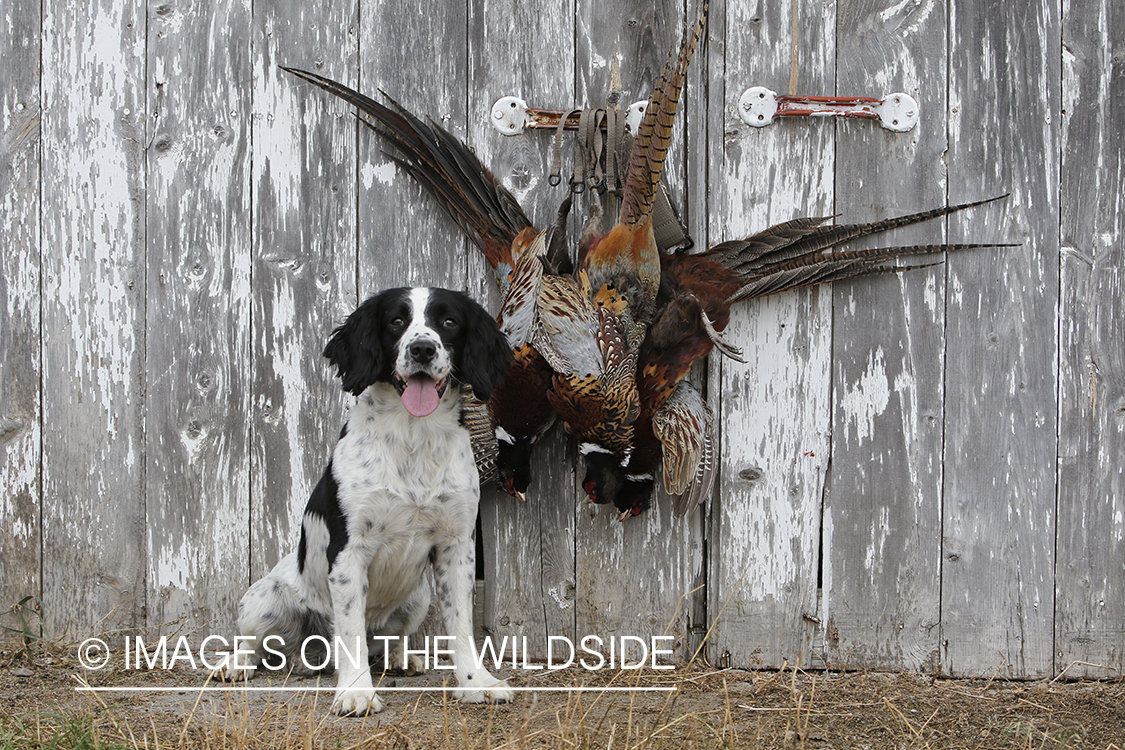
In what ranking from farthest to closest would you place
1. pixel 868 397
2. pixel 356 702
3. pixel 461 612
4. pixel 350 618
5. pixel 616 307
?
1. pixel 868 397
2. pixel 616 307
3. pixel 461 612
4. pixel 350 618
5. pixel 356 702

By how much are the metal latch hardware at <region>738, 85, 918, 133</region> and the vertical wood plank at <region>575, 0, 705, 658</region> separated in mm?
235

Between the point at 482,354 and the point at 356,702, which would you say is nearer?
the point at 356,702

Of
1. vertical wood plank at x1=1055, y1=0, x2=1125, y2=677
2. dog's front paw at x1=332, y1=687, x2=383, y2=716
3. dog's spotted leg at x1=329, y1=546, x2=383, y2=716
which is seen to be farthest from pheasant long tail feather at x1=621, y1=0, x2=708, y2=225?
dog's front paw at x1=332, y1=687, x2=383, y2=716

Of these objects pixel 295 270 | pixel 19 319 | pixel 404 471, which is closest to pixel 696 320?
pixel 404 471

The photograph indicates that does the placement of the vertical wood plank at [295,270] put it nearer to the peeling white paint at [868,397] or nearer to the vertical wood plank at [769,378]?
the vertical wood plank at [769,378]

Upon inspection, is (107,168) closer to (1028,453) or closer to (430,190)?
(430,190)

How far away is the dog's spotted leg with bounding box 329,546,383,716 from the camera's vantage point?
2.53m

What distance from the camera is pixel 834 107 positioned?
10.0 feet

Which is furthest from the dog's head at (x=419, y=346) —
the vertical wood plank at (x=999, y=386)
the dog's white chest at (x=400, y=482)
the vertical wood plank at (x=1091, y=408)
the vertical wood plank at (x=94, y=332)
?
the vertical wood plank at (x=1091, y=408)

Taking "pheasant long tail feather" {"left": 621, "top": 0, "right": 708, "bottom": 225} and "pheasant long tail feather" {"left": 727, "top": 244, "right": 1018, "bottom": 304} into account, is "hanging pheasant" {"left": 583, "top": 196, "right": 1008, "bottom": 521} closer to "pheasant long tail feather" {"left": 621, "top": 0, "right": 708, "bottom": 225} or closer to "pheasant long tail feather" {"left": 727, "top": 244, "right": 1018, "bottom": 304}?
"pheasant long tail feather" {"left": 727, "top": 244, "right": 1018, "bottom": 304}

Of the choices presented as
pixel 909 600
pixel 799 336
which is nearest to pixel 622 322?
pixel 799 336

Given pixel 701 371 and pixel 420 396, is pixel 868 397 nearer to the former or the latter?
pixel 701 371

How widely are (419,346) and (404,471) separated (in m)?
0.39

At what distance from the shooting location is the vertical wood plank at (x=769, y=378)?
309cm
